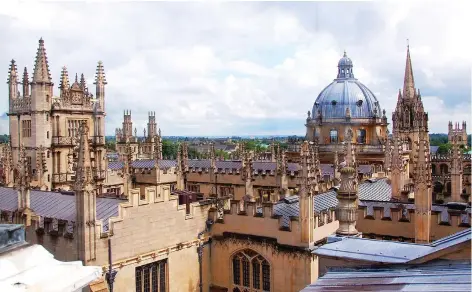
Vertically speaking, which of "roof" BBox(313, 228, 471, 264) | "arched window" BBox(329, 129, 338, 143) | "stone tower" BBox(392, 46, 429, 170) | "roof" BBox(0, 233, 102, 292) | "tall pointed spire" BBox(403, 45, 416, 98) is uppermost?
"tall pointed spire" BBox(403, 45, 416, 98)

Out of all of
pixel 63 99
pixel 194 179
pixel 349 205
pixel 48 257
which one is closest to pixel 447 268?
pixel 349 205

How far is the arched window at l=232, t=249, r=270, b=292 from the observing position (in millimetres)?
16969

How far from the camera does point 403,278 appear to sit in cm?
776

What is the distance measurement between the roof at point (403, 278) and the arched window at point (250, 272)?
26.9ft

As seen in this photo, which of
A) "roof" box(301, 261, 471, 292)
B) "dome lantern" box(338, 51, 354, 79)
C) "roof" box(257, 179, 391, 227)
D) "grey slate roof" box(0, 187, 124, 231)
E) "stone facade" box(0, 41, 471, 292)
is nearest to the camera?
"roof" box(301, 261, 471, 292)

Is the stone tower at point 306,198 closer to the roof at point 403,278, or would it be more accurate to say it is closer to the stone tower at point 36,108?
the roof at point 403,278

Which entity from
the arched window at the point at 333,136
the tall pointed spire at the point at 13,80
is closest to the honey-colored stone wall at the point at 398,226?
the tall pointed spire at the point at 13,80

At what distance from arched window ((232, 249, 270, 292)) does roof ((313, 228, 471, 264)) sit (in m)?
7.13

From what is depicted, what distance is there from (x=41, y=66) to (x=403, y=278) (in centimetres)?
3150

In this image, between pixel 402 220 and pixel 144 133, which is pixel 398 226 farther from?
pixel 144 133

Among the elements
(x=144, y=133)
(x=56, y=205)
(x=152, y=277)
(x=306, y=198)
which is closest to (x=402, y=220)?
(x=306, y=198)

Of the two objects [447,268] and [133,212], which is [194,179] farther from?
[447,268]

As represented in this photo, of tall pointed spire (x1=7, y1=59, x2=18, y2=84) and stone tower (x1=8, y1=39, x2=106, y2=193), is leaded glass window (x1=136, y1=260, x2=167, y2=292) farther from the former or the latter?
tall pointed spire (x1=7, y1=59, x2=18, y2=84)

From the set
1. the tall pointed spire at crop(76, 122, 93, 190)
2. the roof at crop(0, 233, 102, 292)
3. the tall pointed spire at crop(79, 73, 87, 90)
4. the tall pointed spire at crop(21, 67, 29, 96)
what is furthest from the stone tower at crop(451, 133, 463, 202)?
the tall pointed spire at crop(21, 67, 29, 96)
